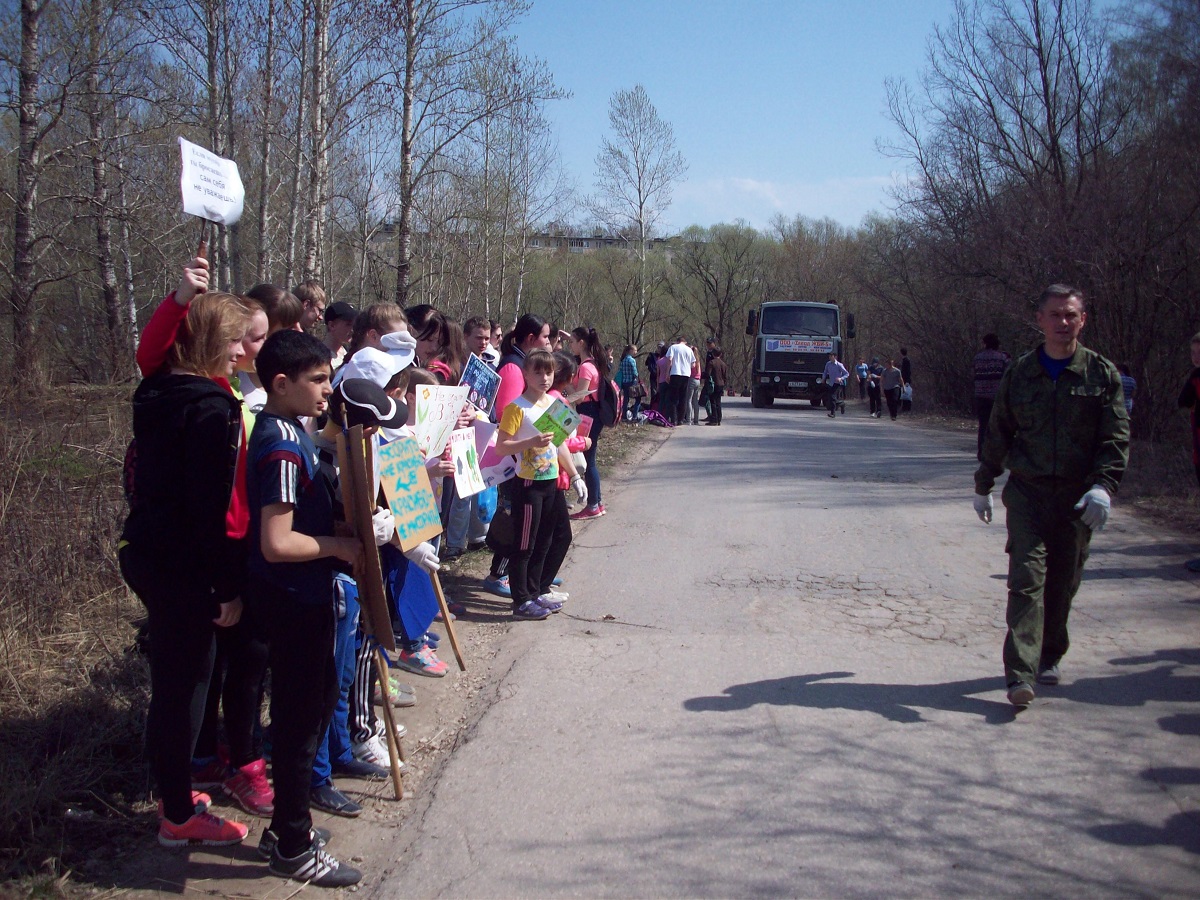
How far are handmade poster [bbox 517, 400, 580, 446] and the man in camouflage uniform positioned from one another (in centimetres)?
254

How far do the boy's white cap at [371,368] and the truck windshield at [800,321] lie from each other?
2697 cm

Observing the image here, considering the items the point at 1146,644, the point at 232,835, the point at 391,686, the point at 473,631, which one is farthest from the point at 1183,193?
the point at 232,835

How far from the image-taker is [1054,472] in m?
4.71

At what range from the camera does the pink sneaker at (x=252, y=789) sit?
11.7 ft

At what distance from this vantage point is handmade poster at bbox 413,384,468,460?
5.15 meters

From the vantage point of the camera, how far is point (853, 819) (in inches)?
137

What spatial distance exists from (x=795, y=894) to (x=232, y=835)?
192cm

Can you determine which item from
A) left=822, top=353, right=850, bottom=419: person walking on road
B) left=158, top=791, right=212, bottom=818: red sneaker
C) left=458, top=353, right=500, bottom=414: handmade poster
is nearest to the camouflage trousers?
left=458, top=353, right=500, bottom=414: handmade poster

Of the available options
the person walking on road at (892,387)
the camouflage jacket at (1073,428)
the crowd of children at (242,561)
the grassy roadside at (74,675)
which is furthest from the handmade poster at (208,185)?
the person walking on road at (892,387)

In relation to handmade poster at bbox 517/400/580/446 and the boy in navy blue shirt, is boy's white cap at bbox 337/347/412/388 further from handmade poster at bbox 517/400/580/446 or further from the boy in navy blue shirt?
handmade poster at bbox 517/400/580/446

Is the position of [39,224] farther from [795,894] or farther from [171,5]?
[795,894]

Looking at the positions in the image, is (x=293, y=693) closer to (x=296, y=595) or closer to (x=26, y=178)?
(x=296, y=595)

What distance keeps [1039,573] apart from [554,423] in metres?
2.83

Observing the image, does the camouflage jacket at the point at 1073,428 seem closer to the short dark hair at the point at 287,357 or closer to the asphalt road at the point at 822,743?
the asphalt road at the point at 822,743
